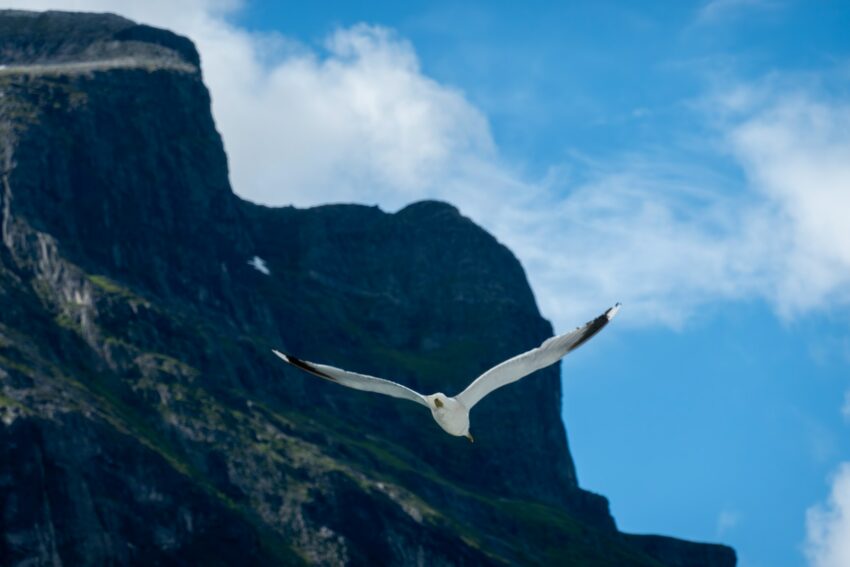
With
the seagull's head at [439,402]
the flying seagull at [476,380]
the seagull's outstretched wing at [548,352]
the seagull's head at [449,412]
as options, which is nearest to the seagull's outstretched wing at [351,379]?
the flying seagull at [476,380]

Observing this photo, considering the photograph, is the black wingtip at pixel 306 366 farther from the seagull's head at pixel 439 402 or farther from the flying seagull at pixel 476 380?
the seagull's head at pixel 439 402

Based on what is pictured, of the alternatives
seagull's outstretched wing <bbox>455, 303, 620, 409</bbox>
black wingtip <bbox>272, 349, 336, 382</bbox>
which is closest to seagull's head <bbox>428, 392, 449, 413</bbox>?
seagull's outstretched wing <bbox>455, 303, 620, 409</bbox>

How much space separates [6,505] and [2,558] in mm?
9242

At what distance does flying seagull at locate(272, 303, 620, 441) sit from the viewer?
138 ft

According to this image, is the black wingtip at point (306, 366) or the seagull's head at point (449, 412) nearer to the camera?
the black wingtip at point (306, 366)

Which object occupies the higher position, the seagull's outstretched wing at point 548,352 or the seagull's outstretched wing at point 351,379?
the seagull's outstretched wing at point 548,352

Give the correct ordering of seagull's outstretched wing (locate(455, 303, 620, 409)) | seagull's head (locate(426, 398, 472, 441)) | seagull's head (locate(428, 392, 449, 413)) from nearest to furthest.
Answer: seagull's outstretched wing (locate(455, 303, 620, 409)) < seagull's head (locate(428, 392, 449, 413)) < seagull's head (locate(426, 398, 472, 441))

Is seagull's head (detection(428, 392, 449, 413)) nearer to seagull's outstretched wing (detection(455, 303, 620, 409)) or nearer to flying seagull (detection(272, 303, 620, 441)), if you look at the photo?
flying seagull (detection(272, 303, 620, 441))

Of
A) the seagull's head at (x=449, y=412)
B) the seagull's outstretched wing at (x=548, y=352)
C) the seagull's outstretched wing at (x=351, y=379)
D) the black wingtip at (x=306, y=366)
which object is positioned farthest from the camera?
the seagull's head at (x=449, y=412)

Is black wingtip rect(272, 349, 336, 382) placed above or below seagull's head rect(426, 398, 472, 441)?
below

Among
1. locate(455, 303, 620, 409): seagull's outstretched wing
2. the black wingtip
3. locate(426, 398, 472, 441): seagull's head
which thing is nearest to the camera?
locate(455, 303, 620, 409): seagull's outstretched wing

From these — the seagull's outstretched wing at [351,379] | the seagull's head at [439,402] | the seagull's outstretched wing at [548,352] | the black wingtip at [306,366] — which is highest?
the seagull's outstretched wing at [548,352]

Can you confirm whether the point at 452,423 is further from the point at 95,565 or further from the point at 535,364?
the point at 95,565

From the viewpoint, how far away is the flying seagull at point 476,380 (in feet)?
138
